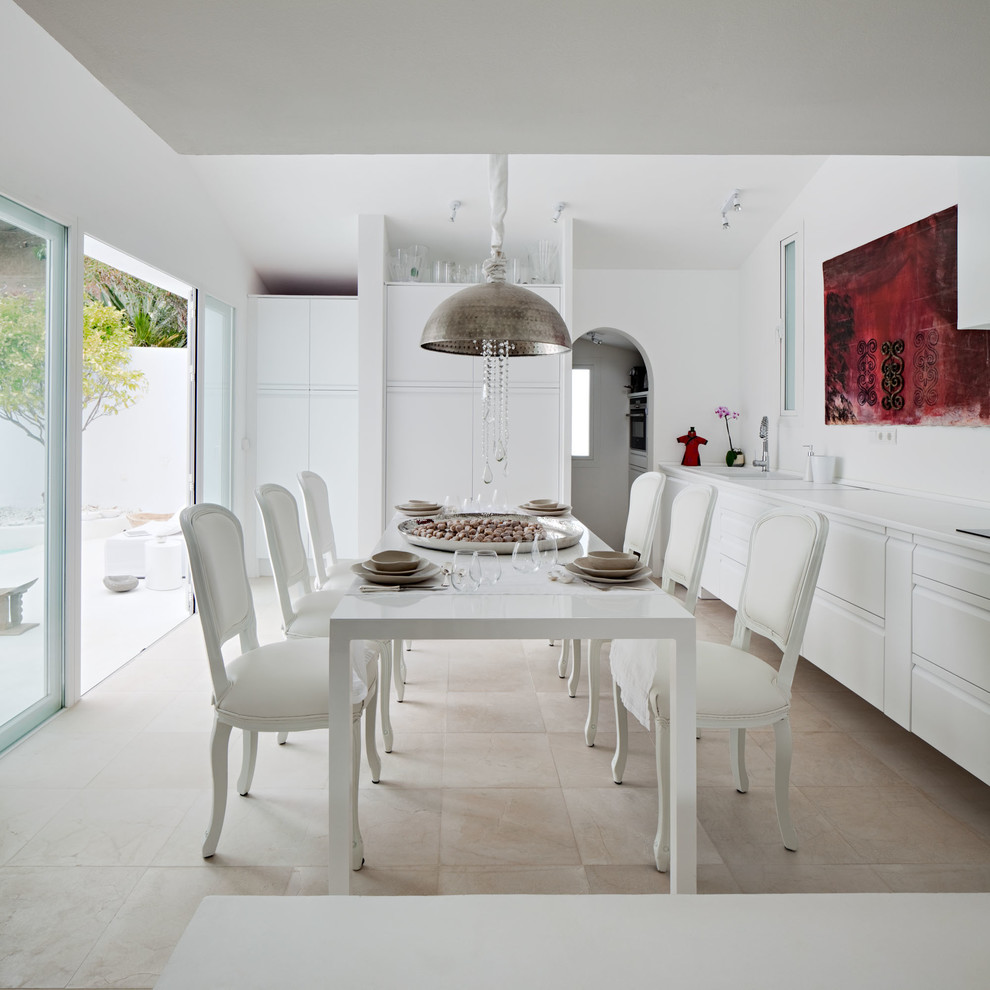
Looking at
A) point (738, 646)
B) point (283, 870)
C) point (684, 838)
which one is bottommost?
point (283, 870)

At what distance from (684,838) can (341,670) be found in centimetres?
89

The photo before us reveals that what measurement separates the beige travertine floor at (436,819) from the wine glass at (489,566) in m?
0.73

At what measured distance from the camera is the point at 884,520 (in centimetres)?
269

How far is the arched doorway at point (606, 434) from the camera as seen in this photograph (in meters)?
7.34

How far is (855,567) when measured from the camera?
2.93 meters

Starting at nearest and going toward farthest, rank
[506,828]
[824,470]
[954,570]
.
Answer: [506,828], [954,570], [824,470]

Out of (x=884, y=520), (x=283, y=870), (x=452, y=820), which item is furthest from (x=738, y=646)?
(x=283, y=870)

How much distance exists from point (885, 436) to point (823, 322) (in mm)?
979

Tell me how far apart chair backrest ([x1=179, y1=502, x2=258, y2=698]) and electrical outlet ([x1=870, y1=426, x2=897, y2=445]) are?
313 centimetres

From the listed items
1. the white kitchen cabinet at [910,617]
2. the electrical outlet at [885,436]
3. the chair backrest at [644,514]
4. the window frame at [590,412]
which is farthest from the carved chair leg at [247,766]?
the window frame at [590,412]

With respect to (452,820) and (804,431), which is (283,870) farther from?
(804,431)

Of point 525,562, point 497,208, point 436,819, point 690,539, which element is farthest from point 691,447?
point 436,819

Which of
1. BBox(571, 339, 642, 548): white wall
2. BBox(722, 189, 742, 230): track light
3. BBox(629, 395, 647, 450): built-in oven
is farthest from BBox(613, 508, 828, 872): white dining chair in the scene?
BBox(571, 339, 642, 548): white wall

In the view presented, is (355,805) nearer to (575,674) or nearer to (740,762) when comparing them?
(740,762)
